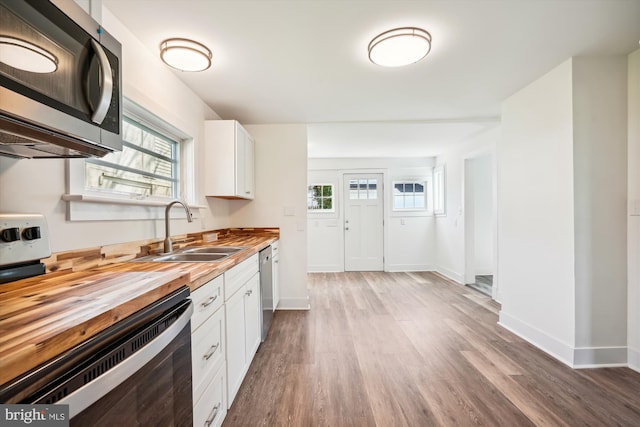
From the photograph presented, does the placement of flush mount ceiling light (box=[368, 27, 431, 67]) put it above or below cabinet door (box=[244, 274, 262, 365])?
above

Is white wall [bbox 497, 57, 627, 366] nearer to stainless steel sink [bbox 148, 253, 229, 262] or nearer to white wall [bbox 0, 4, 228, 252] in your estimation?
stainless steel sink [bbox 148, 253, 229, 262]

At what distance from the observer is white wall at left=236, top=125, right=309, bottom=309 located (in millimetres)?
3294

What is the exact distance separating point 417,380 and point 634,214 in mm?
1949

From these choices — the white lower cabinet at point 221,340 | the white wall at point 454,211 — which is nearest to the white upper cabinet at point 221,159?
the white lower cabinet at point 221,340

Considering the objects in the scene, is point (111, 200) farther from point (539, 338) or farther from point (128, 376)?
point (539, 338)

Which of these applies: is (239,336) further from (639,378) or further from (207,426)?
(639,378)

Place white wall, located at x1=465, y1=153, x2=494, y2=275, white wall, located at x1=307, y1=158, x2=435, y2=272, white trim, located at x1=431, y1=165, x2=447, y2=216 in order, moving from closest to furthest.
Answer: white wall, located at x1=465, y1=153, x2=494, y2=275 < white trim, located at x1=431, y1=165, x2=447, y2=216 < white wall, located at x1=307, y1=158, x2=435, y2=272

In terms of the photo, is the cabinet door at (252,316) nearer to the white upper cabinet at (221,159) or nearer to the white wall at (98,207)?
the white wall at (98,207)

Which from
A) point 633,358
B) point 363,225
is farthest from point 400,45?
point 363,225

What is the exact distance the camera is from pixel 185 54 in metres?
1.74

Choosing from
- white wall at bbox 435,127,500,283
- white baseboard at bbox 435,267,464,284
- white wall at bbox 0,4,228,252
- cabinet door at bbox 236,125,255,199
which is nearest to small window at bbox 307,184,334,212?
white wall at bbox 435,127,500,283

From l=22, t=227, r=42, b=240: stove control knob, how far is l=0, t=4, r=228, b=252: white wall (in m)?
0.11

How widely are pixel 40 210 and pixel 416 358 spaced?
2.46 meters

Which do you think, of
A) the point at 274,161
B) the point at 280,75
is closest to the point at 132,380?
the point at 280,75
